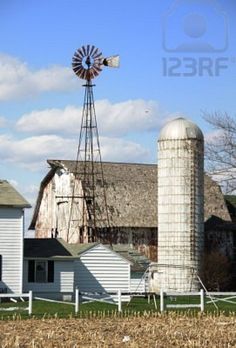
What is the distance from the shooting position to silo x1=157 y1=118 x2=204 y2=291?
170ft

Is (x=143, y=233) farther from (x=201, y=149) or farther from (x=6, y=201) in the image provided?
(x=6, y=201)

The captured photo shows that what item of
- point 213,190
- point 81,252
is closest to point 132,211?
point 213,190

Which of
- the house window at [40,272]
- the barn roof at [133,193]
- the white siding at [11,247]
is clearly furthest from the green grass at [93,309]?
the barn roof at [133,193]

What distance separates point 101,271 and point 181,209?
600cm

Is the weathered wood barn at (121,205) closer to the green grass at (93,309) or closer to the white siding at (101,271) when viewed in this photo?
the white siding at (101,271)

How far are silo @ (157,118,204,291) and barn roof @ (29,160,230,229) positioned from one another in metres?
7.16

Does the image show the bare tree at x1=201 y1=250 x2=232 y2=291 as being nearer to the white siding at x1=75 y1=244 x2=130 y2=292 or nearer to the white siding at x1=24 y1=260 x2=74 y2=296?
the white siding at x1=75 y1=244 x2=130 y2=292

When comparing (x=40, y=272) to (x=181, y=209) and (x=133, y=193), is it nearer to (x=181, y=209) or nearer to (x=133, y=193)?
(x=181, y=209)

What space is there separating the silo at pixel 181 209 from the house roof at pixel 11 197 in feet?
32.4

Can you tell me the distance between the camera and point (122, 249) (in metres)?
55.7

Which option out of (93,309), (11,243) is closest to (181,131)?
→ (11,243)

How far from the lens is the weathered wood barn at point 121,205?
5966cm

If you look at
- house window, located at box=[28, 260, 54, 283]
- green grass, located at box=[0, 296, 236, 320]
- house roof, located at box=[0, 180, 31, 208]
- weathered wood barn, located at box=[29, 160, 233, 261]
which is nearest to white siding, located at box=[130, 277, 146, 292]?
green grass, located at box=[0, 296, 236, 320]

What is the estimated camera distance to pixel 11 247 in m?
44.2
